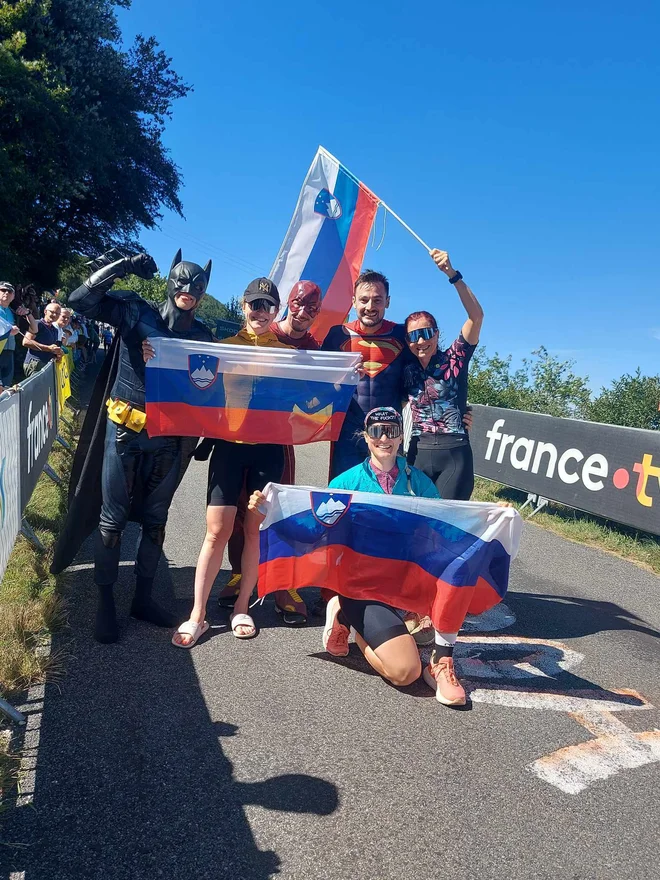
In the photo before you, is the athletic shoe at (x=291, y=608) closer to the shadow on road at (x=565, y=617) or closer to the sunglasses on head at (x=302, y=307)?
the shadow on road at (x=565, y=617)

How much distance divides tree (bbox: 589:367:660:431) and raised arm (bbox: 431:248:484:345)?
7.75 meters

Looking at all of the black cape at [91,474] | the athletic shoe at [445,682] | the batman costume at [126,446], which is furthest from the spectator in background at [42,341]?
the athletic shoe at [445,682]

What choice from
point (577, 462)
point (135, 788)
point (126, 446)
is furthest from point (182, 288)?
point (577, 462)

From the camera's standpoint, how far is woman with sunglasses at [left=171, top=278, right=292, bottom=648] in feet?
12.7

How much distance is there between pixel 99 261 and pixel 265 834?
3.07 metres

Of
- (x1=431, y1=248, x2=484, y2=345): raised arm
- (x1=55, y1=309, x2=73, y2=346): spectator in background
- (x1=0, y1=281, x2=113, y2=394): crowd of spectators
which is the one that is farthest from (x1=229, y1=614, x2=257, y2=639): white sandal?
(x1=55, y1=309, x2=73, y2=346): spectator in background

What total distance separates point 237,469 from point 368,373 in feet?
3.72

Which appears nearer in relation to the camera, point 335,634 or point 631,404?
point 335,634

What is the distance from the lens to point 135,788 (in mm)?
2447

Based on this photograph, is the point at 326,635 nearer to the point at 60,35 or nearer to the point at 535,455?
the point at 535,455

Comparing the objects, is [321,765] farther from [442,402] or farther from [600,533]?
[600,533]

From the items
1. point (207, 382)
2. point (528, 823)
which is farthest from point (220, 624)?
point (528, 823)

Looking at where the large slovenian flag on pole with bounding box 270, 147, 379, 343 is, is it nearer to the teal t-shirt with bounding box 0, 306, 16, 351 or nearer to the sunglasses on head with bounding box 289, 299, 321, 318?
the sunglasses on head with bounding box 289, 299, 321, 318

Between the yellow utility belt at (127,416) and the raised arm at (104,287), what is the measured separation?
50 centimetres
